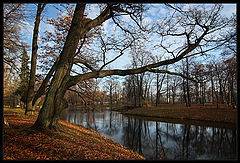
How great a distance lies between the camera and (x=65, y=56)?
5.29m

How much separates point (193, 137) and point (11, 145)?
34.1 feet

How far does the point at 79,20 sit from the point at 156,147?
805 cm

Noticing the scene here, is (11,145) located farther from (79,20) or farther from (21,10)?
(21,10)

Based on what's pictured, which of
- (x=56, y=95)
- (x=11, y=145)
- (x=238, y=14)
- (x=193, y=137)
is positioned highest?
(x=238, y=14)

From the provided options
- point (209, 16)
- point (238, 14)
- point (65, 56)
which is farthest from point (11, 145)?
point (209, 16)

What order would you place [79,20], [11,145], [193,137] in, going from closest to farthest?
[11,145] → [79,20] → [193,137]

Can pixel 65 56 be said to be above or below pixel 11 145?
above

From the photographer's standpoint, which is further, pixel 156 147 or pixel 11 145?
pixel 156 147

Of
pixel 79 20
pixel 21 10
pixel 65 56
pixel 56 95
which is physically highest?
pixel 21 10

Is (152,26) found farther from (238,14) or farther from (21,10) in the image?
(21,10)

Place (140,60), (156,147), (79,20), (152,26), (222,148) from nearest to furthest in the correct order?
(79,20)
(152,26)
(222,148)
(156,147)
(140,60)

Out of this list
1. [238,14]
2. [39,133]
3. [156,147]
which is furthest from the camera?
[156,147]

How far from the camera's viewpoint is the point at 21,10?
6.93 meters

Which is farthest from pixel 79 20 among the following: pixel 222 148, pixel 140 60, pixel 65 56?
pixel 140 60
